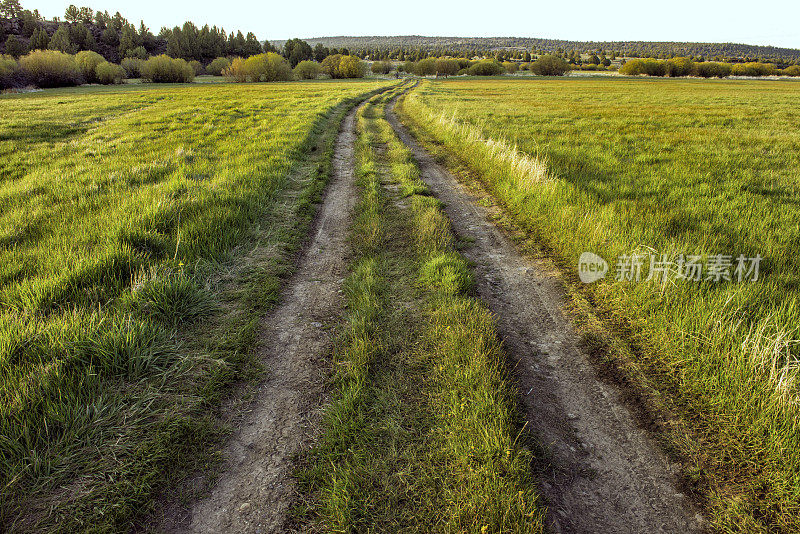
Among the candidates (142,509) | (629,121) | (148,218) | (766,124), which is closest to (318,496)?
(142,509)

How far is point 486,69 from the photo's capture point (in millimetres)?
A: 110375

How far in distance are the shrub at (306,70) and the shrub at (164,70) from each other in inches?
930

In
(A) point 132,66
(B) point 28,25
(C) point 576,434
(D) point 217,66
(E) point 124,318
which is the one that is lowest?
(C) point 576,434

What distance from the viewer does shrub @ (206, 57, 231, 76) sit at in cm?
10069

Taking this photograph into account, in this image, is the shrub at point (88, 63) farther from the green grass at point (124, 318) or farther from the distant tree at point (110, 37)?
the green grass at point (124, 318)

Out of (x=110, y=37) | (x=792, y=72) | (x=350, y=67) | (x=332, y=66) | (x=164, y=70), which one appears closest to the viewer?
(x=164, y=70)

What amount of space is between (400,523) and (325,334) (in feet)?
7.43

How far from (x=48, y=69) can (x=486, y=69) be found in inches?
3962

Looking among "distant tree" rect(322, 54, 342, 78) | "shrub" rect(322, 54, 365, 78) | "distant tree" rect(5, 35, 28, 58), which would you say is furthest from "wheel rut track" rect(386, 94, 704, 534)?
"distant tree" rect(5, 35, 28, 58)

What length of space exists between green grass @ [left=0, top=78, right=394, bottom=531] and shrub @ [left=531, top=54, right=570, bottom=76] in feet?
417

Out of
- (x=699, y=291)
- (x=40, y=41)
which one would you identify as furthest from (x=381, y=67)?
(x=699, y=291)

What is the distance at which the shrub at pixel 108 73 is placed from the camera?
68.3 meters

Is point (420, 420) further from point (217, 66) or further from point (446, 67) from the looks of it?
point (217, 66)

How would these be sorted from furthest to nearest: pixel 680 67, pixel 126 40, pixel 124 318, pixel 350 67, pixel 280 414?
pixel 680 67, pixel 126 40, pixel 350 67, pixel 124 318, pixel 280 414
